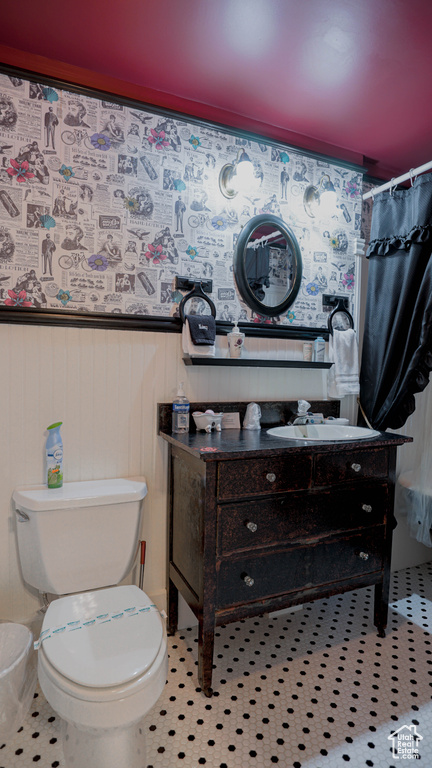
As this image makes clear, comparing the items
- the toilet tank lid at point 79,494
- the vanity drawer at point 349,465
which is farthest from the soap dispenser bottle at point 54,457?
the vanity drawer at point 349,465

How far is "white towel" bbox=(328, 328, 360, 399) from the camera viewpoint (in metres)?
2.29

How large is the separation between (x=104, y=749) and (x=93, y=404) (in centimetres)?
117

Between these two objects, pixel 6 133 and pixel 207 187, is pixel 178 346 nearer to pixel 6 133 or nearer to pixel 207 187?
pixel 207 187

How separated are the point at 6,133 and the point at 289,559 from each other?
206 centimetres

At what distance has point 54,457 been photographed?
168 cm

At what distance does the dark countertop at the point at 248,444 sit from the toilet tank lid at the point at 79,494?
0.26 metres

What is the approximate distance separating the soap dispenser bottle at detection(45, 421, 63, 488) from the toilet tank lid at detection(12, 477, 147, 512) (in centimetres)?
3

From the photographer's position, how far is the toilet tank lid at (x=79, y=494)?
1.54 meters

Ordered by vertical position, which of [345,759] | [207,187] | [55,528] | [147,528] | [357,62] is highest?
[357,62]

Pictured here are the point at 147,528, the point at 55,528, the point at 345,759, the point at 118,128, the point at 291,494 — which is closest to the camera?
the point at 345,759

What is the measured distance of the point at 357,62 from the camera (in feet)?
5.45

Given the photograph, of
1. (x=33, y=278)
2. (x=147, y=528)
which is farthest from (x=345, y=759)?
(x=33, y=278)

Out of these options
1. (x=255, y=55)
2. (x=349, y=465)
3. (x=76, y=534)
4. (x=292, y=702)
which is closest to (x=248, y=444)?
(x=349, y=465)

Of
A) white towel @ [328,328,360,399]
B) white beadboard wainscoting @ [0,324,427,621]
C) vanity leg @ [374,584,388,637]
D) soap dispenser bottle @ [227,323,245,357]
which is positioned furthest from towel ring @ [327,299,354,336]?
vanity leg @ [374,584,388,637]
